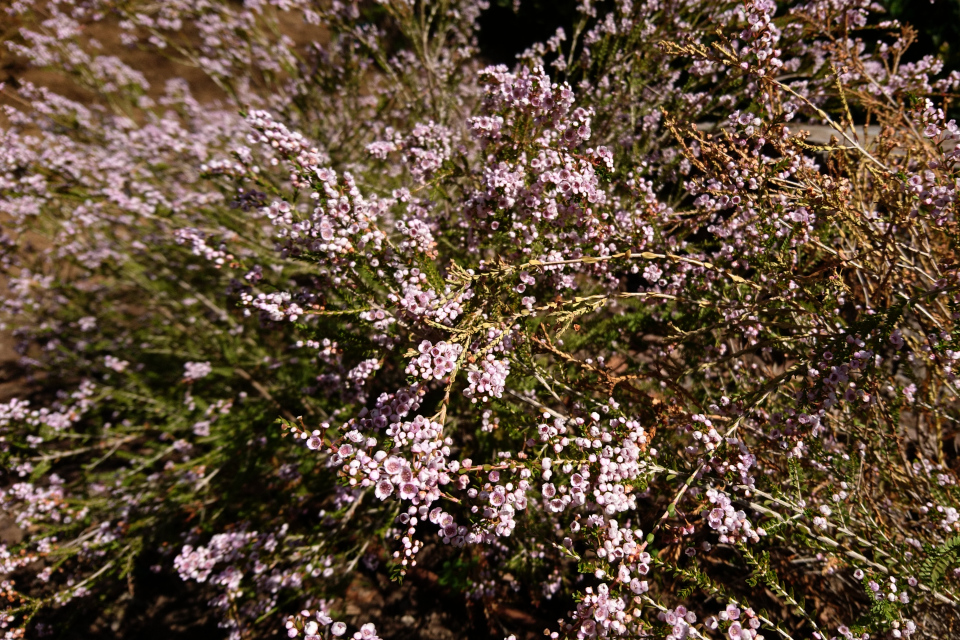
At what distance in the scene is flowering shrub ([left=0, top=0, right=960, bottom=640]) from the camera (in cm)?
204

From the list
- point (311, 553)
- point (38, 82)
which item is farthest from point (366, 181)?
point (38, 82)

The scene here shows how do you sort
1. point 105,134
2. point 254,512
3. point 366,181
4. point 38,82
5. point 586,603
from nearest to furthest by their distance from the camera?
point 586,603, point 254,512, point 366,181, point 105,134, point 38,82

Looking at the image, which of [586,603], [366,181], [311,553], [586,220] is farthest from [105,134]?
[586,603]

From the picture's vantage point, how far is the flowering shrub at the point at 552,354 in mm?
2043

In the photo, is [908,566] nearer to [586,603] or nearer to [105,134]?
[586,603]

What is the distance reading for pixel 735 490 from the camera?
2.38 meters

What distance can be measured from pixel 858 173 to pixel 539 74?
2.25 meters

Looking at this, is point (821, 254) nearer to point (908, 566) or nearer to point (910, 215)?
point (910, 215)

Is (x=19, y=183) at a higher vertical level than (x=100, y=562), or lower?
higher

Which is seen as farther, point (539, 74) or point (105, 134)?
point (105, 134)

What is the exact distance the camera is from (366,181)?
16.8ft

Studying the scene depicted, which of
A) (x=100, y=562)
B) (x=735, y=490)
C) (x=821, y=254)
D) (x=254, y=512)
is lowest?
(x=100, y=562)

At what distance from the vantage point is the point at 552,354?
2848 mm

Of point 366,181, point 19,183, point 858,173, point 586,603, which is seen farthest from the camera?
point 366,181
